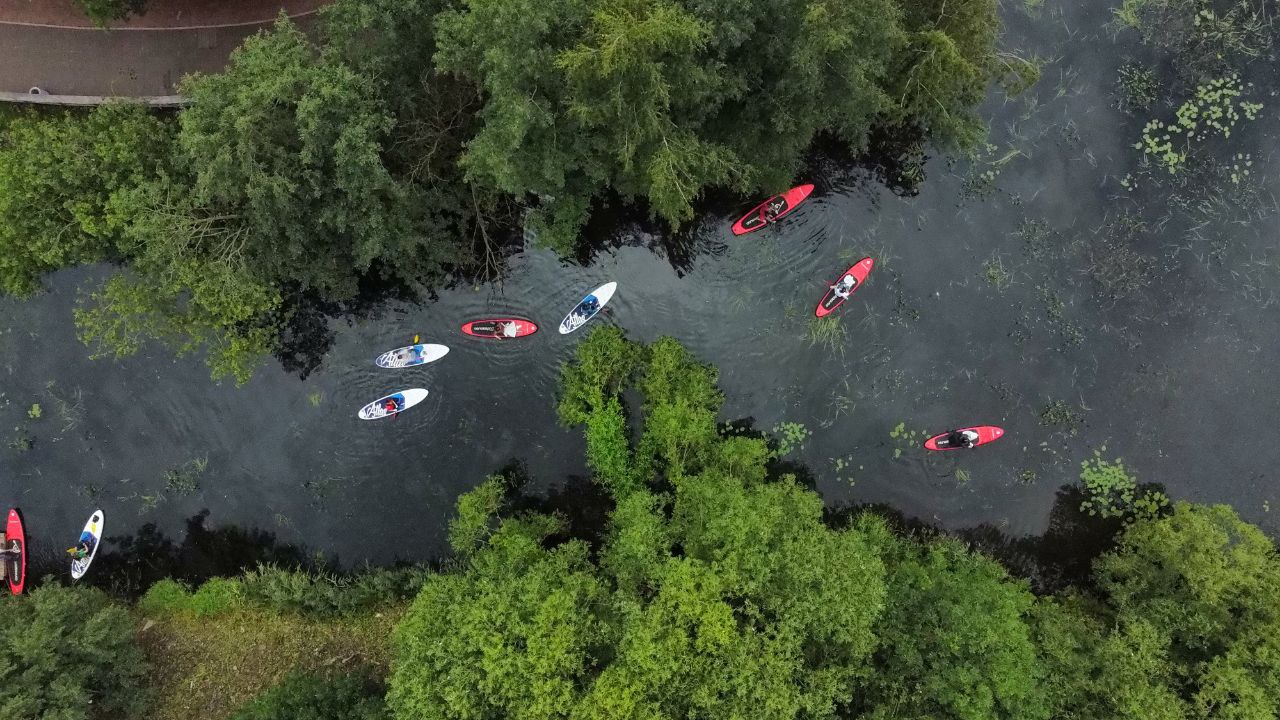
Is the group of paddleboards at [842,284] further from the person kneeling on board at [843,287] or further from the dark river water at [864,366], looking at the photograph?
the dark river water at [864,366]

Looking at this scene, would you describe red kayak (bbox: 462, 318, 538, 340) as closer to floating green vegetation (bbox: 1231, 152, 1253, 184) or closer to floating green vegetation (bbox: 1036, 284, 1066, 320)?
floating green vegetation (bbox: 1036, 284, 1066, 320)

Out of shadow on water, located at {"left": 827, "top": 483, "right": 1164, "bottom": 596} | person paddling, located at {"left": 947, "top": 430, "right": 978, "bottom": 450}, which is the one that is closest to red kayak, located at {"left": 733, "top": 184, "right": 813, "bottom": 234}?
person paddling, located at {"left": 947, "top": 430, "right": 978, "bottom": 450}

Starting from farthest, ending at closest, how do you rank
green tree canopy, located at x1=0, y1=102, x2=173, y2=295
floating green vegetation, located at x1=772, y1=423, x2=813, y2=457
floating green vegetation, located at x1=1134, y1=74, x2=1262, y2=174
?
1. floating green vegetation, located at x1=772, y1=423, x2=813, y2=457
2. floating green vegetation, located at x1=1134, y1=74, x2=1262, y2=174
3. green tree canopy, located at x1=0, y1=102, x2=173, y2=295

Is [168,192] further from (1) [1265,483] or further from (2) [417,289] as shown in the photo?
(1) [1265,483]

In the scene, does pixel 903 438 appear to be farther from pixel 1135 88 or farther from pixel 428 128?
pixel 428 128

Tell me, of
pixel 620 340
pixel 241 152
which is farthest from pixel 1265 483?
pixel 241 152

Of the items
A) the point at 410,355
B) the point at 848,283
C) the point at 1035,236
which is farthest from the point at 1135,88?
the point at 410,355
